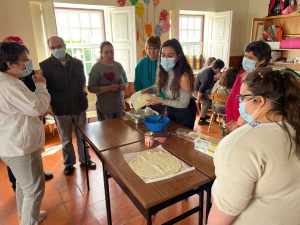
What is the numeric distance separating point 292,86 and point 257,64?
41.5 inches

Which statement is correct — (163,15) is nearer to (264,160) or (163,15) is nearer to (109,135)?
(109,135)

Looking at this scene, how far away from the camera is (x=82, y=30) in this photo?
4.07m

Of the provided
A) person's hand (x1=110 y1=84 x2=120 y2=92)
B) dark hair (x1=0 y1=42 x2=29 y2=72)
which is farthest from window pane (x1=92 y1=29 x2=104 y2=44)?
dark hair (x1=0 y1=42 x2=29 y2=72)

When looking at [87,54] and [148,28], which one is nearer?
[87,54]

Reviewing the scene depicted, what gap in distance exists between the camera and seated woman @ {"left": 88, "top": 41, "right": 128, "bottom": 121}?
2.49 metres

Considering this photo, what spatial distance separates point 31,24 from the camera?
127 inches

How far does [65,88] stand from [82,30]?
224 centimetres

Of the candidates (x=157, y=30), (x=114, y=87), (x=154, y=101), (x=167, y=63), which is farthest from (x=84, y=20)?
(x=154, y=101)

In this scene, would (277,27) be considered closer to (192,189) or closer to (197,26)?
(197,26)

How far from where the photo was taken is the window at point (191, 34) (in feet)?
17.1

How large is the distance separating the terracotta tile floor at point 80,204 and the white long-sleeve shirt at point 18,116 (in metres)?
0.78

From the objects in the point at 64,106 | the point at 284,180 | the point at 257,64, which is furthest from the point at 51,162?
the point at 284,180

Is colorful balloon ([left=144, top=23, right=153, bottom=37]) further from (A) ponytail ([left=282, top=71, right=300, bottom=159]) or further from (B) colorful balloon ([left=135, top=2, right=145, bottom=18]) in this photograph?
(A) ponytail ([left=282, top=71, right=300, bottom=159])

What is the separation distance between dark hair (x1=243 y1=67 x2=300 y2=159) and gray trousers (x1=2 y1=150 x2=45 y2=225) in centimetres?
142
